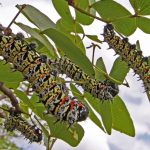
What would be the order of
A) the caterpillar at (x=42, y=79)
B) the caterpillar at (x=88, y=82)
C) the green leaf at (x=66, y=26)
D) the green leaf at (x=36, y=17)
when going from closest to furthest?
the caterpillar at (x=42, y=79) < the green leaf at (x=36, y=17) < the caterpillar at (x=88, y=82) < the green leaf at (x=66, y=26)

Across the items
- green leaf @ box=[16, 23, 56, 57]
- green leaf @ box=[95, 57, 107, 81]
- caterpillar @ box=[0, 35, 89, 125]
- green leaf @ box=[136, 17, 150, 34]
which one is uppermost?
green leaf @ box=[136, 17, 150, 34]

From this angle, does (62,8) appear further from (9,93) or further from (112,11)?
(9,93)

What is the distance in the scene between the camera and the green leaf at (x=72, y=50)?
28.2 inches

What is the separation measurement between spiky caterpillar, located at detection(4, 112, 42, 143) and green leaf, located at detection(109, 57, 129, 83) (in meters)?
0.23

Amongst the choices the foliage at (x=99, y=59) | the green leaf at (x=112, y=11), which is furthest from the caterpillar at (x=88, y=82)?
the green leaf at (x=112, y=11)

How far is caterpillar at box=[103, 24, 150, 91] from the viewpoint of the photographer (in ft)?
3.31

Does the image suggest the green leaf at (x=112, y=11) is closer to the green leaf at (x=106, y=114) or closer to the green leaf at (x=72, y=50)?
the green leaf at (x=106, y=114)

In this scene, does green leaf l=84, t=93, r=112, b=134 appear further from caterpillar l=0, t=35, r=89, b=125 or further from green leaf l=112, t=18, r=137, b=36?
caterpillar l=0, t=35, r=89, b=125

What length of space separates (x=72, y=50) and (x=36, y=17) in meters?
0.14

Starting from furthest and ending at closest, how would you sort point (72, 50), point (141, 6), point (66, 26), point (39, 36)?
point (66, 26), point (141, 6), point (39, 36), point (72, 50)

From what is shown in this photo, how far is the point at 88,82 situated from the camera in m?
0.97

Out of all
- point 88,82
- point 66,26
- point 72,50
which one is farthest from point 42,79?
point 66,26

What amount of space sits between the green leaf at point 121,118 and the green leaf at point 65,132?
95mm

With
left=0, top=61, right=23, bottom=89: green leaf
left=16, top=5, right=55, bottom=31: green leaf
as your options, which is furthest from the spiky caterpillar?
left=16, top=5, right=55, bottom=31: green leaf
